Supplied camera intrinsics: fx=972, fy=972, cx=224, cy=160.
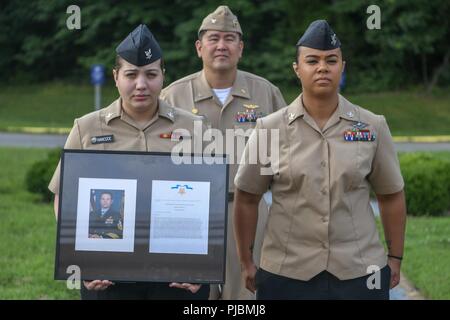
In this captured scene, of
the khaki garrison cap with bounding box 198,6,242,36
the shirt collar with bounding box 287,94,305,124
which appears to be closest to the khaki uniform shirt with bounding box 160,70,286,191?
the khaki garrison cap with bounding box 198,6,242,36

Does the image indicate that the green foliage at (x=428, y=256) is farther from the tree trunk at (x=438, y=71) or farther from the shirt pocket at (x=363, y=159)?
the tree trunk at (x=438, y=71)

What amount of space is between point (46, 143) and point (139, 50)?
1993 centimetres

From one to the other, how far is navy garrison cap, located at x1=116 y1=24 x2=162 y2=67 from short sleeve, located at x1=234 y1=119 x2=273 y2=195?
584mm

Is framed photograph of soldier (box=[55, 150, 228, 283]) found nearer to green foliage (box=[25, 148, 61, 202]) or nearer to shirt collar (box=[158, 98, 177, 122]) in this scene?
shirt collar (box=[158, 98, 177, 122])

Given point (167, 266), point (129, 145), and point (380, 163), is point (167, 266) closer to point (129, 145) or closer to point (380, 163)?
point (129, 145)

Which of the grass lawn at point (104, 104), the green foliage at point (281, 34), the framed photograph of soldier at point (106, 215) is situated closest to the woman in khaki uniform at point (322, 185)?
the framed photograph of soldier at point (106, 215)

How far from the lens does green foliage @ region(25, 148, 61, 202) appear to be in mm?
13234

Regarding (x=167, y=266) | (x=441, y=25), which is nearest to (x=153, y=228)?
(x=167, y=266)

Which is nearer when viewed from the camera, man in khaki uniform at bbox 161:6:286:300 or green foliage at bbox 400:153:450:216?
man in khaki uniform at bbox 161:6:286:300

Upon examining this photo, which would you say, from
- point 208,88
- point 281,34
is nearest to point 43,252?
Answer: point 208,88

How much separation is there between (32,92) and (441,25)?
651 inches

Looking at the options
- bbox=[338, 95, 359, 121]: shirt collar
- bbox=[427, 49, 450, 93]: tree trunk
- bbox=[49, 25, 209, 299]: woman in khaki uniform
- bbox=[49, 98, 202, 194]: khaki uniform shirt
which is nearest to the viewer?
bbox=[338, 95, 359, 121]: shirt collar

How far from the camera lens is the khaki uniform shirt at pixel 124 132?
4527mm

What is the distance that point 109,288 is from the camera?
14.4 feet
